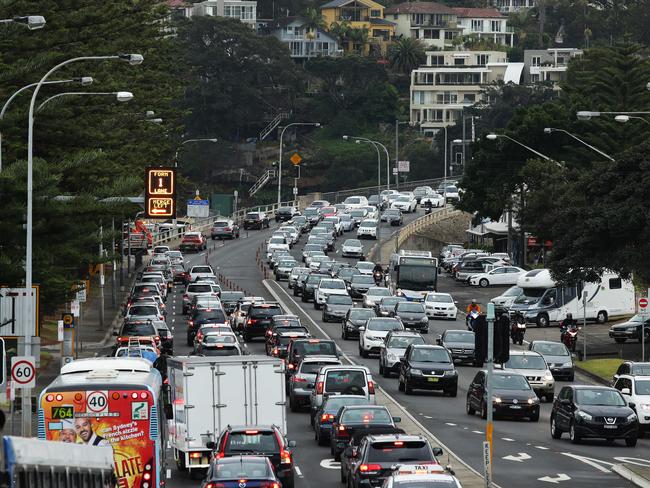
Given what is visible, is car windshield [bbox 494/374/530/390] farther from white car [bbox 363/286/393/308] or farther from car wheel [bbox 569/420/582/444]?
white car [bbox 363/286/393/308]

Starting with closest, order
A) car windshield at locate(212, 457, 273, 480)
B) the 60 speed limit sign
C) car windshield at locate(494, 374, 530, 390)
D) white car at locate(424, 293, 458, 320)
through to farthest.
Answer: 1. car windshield at locate(212, 457, 273, 480)
2. the 60 speed limit sign
3. car windshield at locate(494, 374, 530, 390)
4. white car at locate(424, 293, 458, 320)

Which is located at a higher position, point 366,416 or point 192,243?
point 366,416

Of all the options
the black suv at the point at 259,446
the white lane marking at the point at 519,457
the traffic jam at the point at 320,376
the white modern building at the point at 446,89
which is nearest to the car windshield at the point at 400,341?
the traffic jam at the point at 320,376

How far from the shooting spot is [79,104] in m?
54.4

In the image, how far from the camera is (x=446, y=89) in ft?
631

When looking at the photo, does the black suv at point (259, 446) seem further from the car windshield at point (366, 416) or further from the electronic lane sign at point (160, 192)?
the electronic lane sign at point (160, 192)

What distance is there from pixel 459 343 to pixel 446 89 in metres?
140

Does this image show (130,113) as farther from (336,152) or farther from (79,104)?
(336,152)

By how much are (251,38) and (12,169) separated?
13478 cm

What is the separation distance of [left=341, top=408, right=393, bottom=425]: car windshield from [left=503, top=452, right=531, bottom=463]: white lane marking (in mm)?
3259

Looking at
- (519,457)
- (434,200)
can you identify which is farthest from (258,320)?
(434,200)

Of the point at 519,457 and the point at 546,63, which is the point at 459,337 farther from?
the point at 546,63

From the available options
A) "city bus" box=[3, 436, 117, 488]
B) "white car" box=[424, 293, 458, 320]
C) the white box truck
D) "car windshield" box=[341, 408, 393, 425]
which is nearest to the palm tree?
"white car" box=[424, 293, 458, 320]

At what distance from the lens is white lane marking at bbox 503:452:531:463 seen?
110 feet
